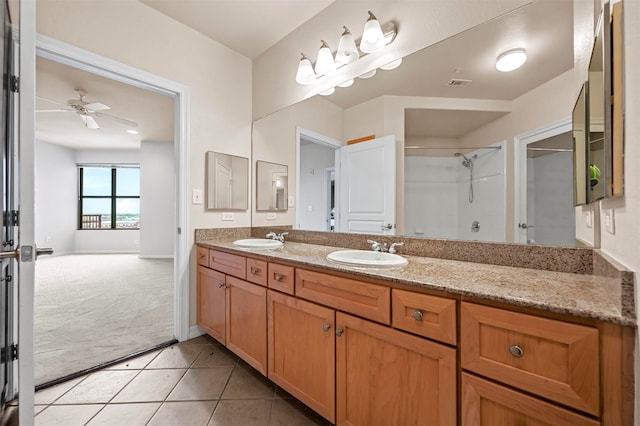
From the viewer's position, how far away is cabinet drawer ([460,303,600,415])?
64 centimetres

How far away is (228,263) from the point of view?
1.83 meters

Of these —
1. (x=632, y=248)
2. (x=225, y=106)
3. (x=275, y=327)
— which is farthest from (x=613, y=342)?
(x=225, y=106)

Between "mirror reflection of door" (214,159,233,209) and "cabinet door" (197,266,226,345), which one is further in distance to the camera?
"mirror reflection of door" (214,159,233,209)

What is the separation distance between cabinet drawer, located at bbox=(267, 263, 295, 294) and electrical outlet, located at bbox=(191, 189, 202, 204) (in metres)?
1.14

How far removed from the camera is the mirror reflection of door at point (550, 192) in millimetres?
1045

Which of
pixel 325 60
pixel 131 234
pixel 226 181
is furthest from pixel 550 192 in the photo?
pixel 131 234

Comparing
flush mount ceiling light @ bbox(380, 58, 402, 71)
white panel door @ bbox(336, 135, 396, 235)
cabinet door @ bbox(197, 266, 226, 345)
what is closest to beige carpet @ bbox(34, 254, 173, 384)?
cabinet door @ bbox(197, 266, 226, 345)

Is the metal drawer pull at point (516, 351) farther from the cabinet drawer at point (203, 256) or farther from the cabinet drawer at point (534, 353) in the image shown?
the cabinet drawer at point (203, 256)

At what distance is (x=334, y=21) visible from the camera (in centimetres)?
192

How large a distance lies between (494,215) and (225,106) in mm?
2311

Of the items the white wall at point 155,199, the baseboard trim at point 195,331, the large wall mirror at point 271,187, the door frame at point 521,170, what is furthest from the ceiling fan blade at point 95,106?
the door frame at point 521,170

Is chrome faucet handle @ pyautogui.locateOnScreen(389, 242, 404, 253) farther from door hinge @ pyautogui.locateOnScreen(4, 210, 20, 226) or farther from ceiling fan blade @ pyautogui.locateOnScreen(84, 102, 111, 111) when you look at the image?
ceiling fan blade @ pyautogui.locateOnScreen(84, 102, 111, 111)

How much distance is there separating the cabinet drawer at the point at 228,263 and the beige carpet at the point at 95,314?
0.84 m

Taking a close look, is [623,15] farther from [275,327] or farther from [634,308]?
[275,327]
